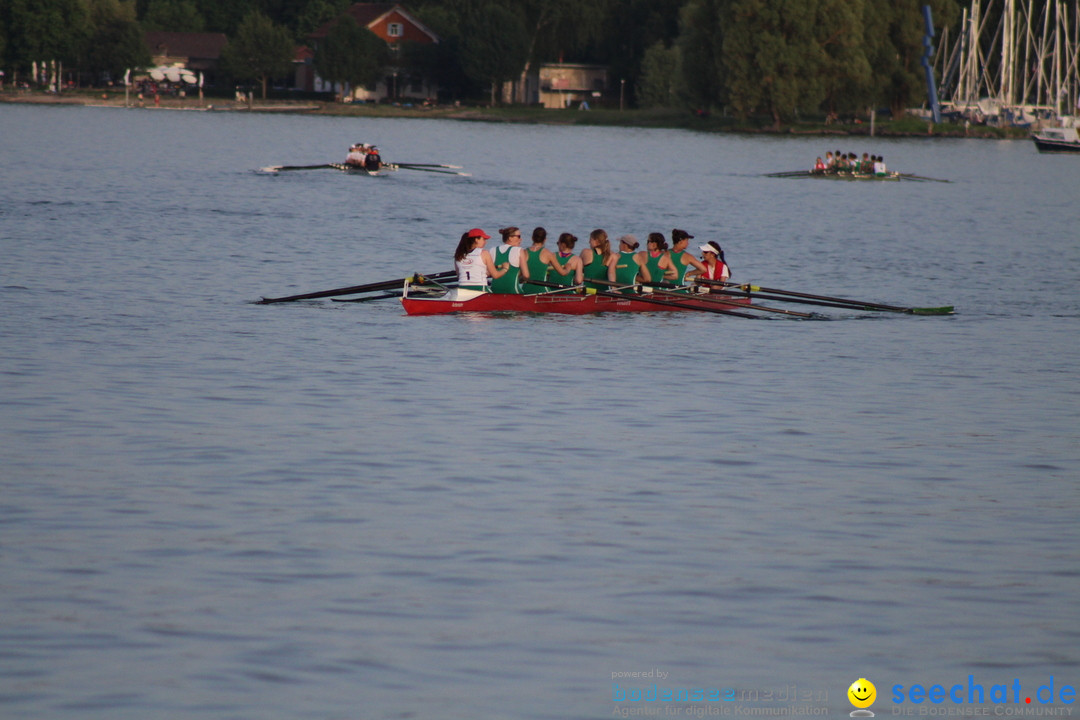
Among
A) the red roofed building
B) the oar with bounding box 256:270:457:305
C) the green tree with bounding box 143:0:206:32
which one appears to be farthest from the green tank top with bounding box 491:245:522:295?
the green tree with bounding box 143:0:206:32

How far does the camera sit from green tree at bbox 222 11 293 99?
117 m

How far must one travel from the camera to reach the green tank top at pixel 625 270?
20188 mm

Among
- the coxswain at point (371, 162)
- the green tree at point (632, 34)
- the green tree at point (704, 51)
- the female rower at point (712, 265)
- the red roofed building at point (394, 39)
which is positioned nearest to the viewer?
the female rower at point (712, 265)

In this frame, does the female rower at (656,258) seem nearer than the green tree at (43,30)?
Yes

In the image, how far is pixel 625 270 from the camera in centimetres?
2022

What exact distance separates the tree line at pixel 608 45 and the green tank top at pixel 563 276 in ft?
211

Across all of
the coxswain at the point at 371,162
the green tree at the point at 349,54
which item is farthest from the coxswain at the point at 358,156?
the green tree at the point at 349,54

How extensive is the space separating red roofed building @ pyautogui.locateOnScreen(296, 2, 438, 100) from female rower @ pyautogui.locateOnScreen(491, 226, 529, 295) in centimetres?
10297

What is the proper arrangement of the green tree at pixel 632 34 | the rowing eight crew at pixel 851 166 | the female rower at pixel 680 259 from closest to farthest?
the female rower at pixel 680 259 → the rowing eight crew at pixel 851 166 → the green tree at pixel 632 34

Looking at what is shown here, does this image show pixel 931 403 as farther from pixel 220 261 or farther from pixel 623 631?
pixel 220 261

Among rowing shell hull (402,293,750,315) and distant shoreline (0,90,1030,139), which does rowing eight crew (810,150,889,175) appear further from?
distant shoreline (0,90,1030,139)

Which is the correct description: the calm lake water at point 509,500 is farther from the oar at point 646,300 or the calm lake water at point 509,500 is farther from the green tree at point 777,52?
the green tree at point 777,52

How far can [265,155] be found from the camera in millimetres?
67062

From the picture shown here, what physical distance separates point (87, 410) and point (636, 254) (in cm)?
930
